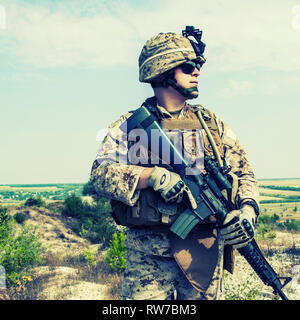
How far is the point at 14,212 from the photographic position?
15.1 m

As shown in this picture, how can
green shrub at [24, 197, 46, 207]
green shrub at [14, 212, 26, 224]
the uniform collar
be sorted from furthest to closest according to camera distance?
green shrub at [24, 197, 46, 207] → green shrub at [14, 212, 26, 224] → the uniform collar

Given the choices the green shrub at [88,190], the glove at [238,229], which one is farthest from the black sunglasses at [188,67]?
the green shrub at [88,190]

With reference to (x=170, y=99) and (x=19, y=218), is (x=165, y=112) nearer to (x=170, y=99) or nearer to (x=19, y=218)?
(x=170, y=99)

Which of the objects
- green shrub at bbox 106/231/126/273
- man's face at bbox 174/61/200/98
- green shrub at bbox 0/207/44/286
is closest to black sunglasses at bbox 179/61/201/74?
man's face at bbox 174/61/200/98

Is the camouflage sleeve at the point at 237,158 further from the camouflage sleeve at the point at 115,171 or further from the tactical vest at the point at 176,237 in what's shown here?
the camouflage sleeve at the point at 115,171

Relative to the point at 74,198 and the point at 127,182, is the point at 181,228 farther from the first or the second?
the point at 74,198

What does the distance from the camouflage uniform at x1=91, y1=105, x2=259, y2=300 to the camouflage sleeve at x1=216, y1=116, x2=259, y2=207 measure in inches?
1.2

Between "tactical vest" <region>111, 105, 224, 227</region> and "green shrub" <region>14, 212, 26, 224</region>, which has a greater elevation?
"tactical vest" <region>111, 105, 224, 227</region>

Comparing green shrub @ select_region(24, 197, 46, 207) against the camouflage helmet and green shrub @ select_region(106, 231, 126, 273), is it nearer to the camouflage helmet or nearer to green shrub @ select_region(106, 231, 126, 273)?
green shrub @ select_region(106, 231, 126, 273)

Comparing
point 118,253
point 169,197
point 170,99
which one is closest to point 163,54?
point 170,99

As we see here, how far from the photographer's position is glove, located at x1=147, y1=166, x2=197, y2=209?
2461 millimetres

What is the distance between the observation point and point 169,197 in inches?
97.6
